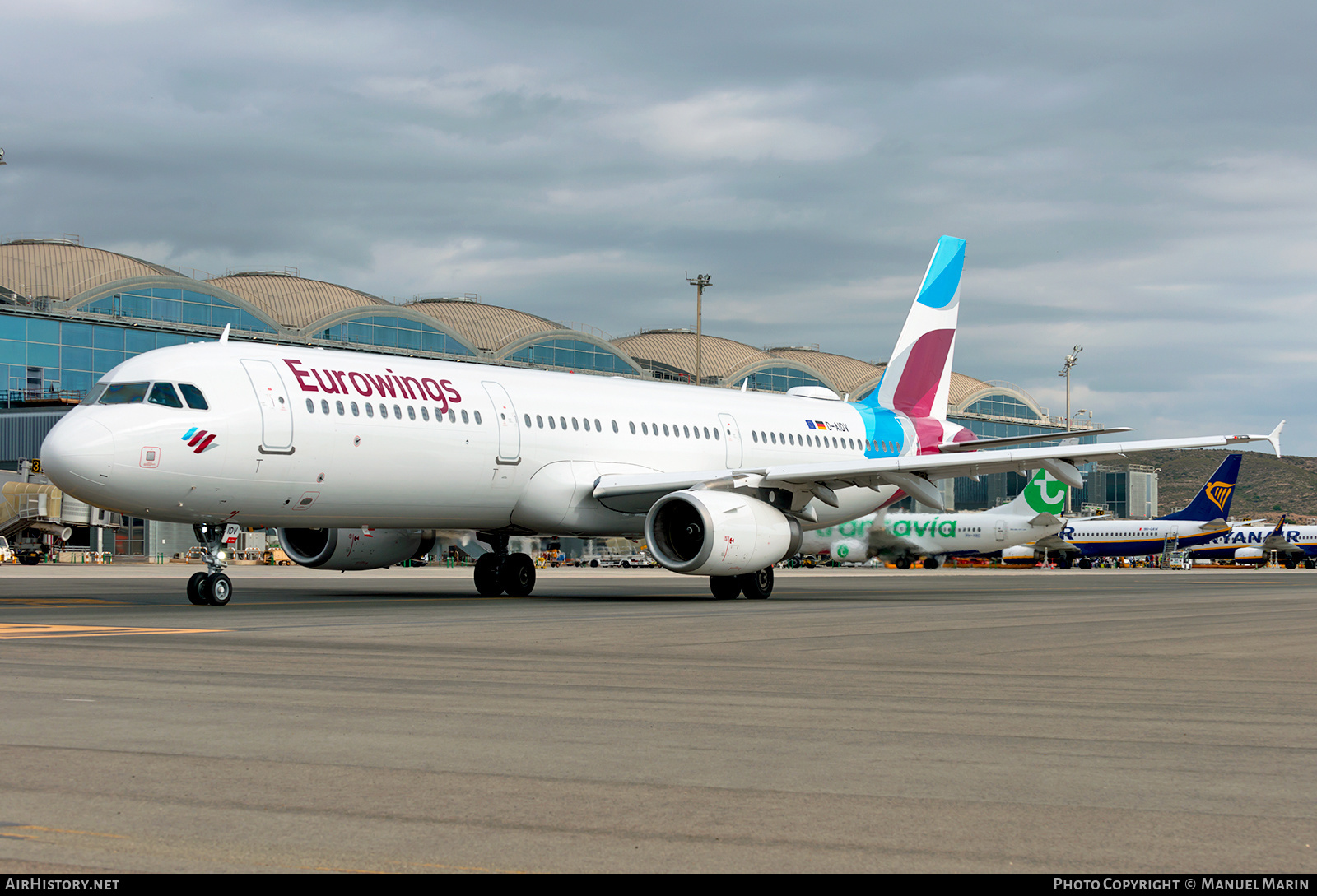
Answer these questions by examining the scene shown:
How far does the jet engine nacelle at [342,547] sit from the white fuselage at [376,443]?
267 centimetres

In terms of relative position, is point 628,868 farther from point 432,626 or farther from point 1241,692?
point 432,626

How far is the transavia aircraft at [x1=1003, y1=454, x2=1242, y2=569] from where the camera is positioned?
76938mm

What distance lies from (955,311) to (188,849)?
3253cm

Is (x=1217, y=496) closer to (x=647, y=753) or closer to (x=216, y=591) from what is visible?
(x=216, y=591)

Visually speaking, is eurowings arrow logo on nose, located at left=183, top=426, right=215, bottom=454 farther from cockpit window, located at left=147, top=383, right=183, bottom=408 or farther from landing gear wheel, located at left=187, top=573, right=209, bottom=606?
landing gear wheel, located at left=187, top=573, right=209, bottom=606

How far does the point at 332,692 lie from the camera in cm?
919

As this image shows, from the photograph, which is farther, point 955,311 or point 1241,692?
point 955,311

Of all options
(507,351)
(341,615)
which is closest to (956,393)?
(507,351)

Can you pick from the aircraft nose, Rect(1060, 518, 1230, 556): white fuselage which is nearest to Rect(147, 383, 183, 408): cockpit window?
the aircraft nose

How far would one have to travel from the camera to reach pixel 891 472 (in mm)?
24656

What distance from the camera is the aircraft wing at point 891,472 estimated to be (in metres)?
24.1

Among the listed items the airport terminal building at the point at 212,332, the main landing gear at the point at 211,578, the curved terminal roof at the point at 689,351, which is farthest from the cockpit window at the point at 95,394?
the curved terminal roof at the point at 689,351

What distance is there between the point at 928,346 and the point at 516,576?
14.3 meters
